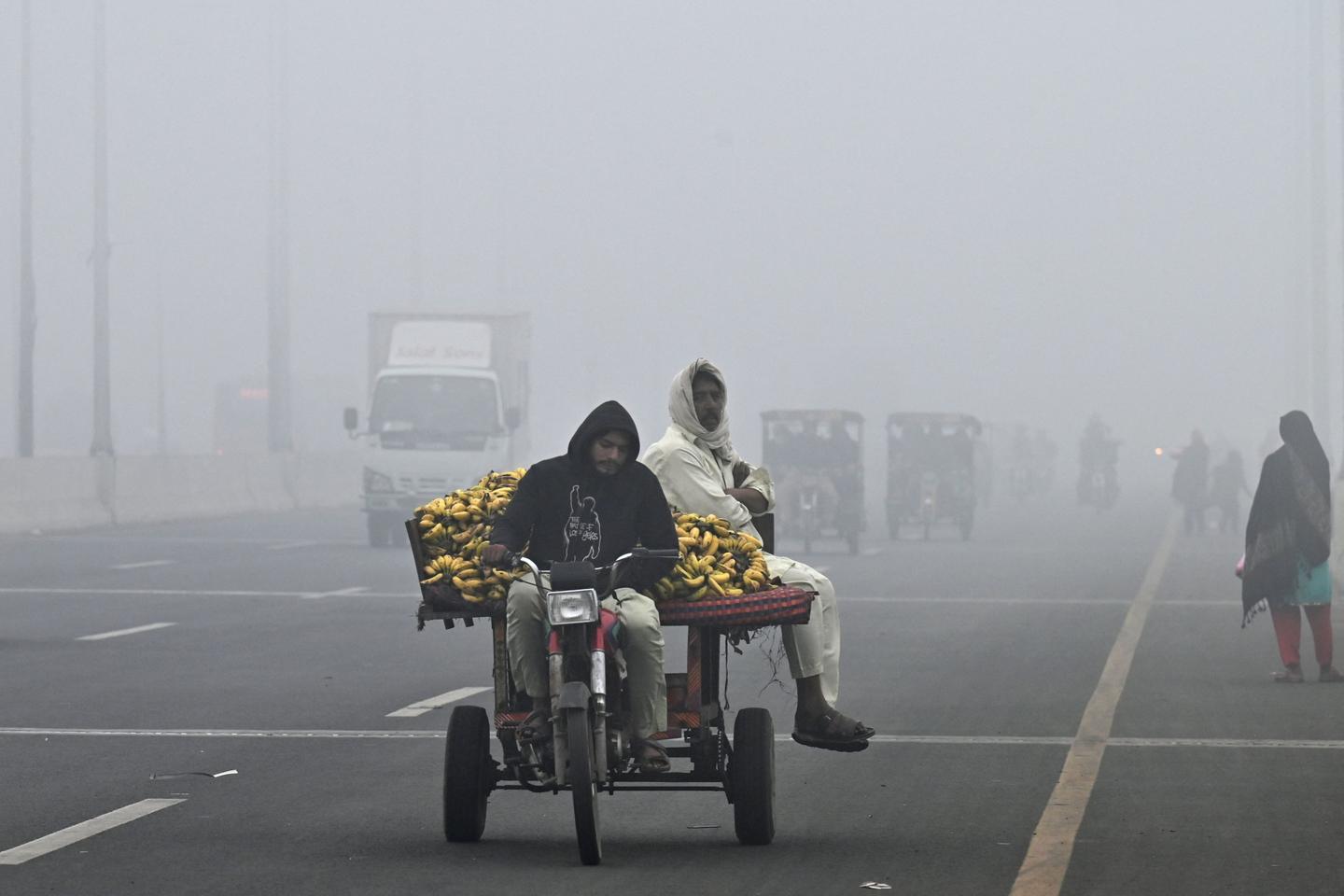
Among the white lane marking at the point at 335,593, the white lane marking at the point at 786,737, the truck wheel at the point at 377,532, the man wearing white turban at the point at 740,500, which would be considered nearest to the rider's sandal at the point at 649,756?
the man wearing white turban at the point at 740,500

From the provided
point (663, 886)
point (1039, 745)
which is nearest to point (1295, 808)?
point (1039, 745)

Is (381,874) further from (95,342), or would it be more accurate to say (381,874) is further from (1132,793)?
(95,342)

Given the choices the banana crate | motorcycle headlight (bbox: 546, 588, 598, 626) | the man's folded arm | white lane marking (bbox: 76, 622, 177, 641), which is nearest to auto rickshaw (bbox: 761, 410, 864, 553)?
white lane marking (bbox: 76, 622, 177, 641)

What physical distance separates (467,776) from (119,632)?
1078cm

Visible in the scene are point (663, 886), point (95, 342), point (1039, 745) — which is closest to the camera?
point (663, 886)

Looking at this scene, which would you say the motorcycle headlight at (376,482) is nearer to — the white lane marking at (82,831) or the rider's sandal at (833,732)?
the white lane marking at (82,831)

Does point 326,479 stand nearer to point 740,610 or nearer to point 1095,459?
point 1095,459

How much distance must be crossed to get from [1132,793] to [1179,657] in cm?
724

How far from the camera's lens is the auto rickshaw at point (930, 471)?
134ft

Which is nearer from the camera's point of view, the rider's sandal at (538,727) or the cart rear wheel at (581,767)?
the cart rear wheel at (581,767)

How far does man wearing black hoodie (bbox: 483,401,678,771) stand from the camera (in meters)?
7.93

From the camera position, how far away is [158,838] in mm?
8516

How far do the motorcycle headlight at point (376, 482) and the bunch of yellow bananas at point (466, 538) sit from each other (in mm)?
26111

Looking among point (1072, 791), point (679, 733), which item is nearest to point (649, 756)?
point (679, 733)
